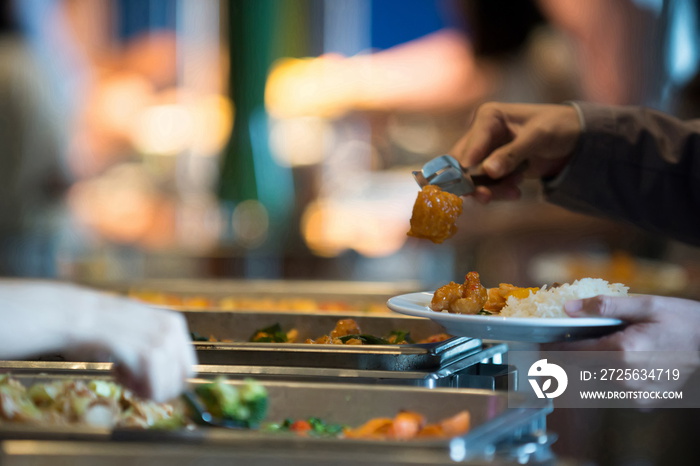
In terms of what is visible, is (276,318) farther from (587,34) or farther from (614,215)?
(587,34)

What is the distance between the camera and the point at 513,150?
1.85 meters

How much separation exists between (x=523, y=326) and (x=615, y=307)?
14 cm

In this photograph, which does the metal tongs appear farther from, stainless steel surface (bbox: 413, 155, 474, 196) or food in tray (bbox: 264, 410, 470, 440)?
food in tray (bbox: 264, 410, 470, 440)

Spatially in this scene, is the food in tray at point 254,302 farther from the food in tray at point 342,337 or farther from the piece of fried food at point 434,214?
the piece of fried food at point 434,214

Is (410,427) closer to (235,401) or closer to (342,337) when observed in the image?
(235,401)

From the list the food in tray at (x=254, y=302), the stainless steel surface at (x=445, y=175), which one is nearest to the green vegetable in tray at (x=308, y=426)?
the stainless steel surface at (x=445, y=175)

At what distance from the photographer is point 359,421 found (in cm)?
113

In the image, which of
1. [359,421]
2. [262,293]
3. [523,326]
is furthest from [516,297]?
[262,293]

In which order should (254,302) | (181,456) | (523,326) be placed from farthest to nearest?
(254,302) < (523,326) < (181,456)

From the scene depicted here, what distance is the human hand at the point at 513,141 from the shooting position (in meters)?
1.85

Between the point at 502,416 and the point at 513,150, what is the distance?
0.93m

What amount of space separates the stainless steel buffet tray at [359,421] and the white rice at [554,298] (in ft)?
0.91

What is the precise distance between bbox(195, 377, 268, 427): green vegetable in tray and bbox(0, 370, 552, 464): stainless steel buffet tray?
3 cm

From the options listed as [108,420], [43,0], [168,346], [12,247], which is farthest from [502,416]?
[43,0]
